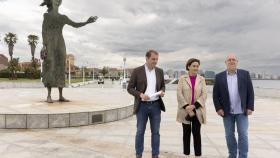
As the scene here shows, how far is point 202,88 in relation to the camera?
4.90m

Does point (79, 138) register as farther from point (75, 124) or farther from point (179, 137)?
point (179, 137)

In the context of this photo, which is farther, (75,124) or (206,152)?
(75,124)

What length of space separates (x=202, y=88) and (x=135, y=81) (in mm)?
993

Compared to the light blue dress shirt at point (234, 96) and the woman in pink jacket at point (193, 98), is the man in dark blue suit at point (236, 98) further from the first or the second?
the woman in pink jacket at point (193, 98)

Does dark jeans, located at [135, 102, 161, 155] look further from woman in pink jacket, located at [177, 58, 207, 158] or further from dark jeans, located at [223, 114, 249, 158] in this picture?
dark jeans, located at [223, 114, 249, 158]

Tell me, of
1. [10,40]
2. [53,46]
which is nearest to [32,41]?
[10,40]

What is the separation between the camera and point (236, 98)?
483cm

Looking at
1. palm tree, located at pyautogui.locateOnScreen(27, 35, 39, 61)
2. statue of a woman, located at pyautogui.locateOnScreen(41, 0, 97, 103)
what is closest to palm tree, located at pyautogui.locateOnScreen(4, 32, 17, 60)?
palm tree, located at pyautogui.locateOnScreen(27, 35, 39, 61)

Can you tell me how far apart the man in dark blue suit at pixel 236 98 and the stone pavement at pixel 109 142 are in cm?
84

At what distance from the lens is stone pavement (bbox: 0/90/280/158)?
217 inches

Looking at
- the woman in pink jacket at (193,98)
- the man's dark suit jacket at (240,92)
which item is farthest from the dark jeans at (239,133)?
the woman in pink jacket at (193,98)

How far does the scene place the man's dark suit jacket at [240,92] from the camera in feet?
15.6

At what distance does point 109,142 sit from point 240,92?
282 centimetres

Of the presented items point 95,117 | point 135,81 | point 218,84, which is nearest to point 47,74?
point 95,117
